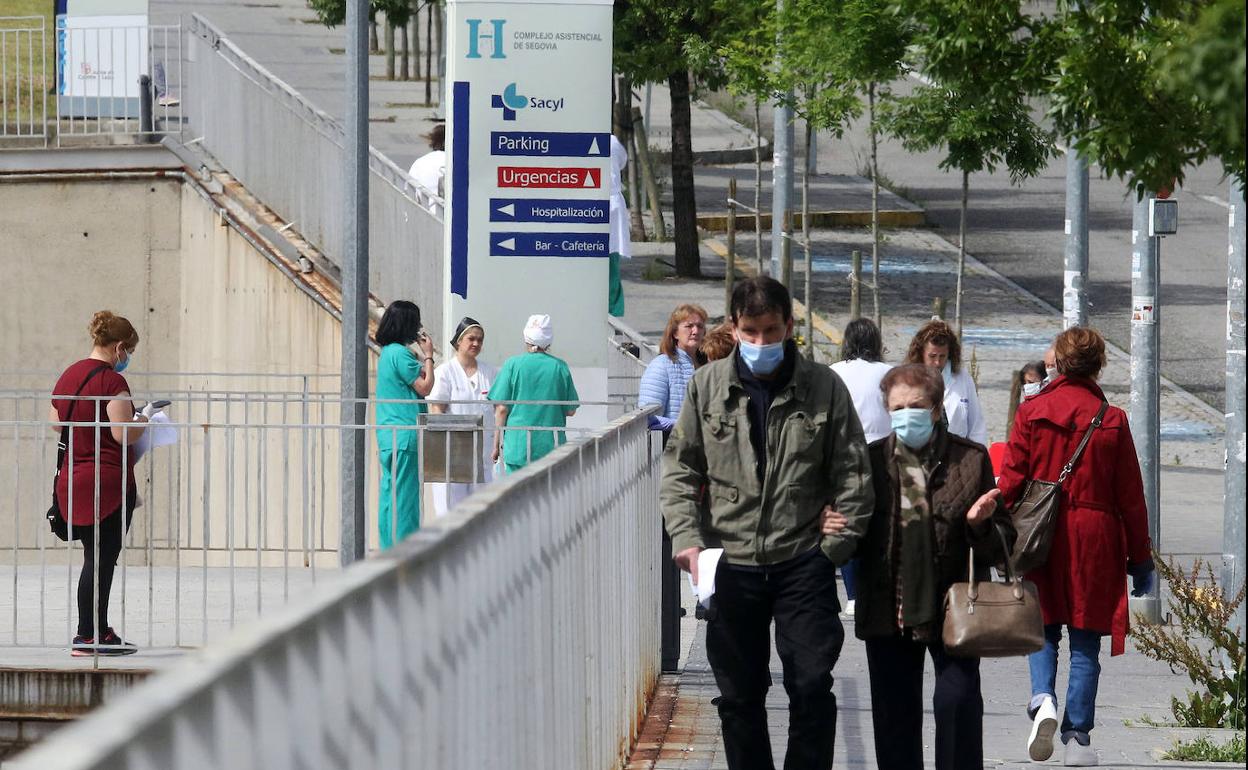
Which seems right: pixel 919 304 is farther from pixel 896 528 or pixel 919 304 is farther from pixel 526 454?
pixel 896 528

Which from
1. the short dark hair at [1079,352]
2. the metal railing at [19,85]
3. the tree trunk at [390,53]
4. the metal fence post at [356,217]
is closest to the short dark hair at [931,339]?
the short dark hair at [1079,352]

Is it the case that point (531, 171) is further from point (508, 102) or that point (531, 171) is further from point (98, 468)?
point (98, 468)

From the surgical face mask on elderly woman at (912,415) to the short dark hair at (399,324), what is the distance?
5.37m

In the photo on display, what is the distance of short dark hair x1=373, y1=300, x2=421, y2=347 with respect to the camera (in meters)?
11.1

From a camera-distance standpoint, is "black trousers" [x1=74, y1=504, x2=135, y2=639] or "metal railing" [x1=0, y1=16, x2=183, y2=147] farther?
"metal railing" [x1=0, y1=16, x2=183, y2=147]

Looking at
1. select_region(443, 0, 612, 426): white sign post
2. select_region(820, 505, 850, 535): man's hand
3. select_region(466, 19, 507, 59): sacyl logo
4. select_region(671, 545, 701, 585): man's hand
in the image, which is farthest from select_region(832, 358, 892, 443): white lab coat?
select_region(671, 545, 701, 585): man's hand

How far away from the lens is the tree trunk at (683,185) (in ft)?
91.2

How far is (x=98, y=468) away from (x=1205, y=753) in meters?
5.56

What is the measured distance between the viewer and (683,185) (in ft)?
91.6

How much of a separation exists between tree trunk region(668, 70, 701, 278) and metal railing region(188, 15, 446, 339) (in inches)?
383

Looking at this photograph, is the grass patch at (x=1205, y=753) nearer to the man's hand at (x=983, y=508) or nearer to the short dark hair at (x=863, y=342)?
the man's hand at (x=983, y=508)

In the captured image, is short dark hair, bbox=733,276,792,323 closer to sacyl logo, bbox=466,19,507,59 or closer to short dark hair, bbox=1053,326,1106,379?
short dark hair, bbox=1053,326,1106,379

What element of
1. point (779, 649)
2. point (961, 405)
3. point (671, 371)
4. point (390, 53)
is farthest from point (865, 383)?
point (390, 53)

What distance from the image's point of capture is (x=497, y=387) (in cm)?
1095
